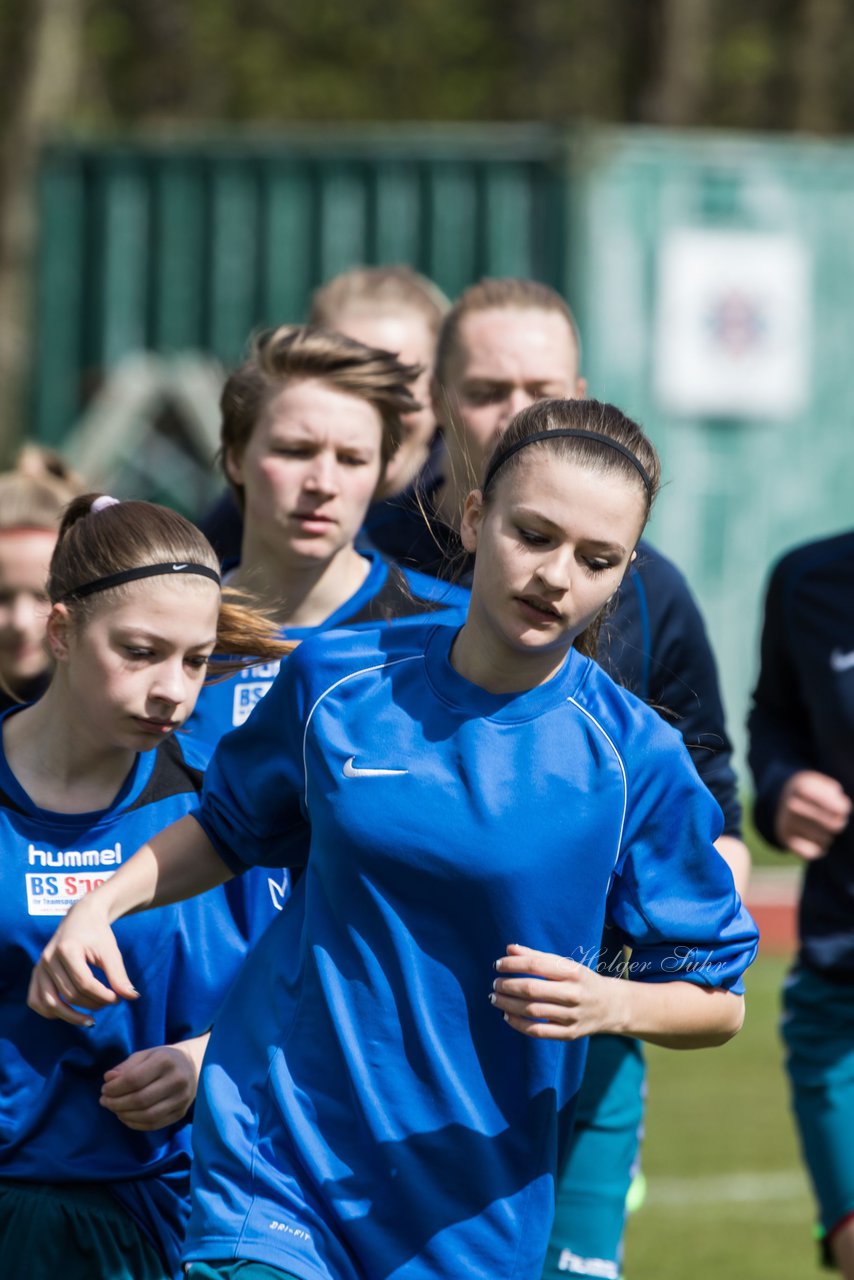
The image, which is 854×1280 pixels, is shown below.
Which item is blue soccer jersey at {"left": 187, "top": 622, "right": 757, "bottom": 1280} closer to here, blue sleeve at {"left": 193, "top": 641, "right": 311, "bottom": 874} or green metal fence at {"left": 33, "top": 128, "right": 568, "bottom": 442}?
blue sleeve at {"left": 193, "top": 641, "right": 311, "bottom": 874}

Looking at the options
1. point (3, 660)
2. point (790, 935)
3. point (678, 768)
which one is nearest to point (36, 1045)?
point (678, 768)

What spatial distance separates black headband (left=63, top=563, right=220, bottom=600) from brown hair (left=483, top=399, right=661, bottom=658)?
584mm

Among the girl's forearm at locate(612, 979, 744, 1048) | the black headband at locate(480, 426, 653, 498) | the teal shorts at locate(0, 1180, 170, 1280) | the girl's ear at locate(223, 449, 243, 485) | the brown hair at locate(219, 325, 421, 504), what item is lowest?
the teal shorts at locate(0, 1180, 170, 1280)

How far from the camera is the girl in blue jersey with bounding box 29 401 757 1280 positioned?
3.01 meters

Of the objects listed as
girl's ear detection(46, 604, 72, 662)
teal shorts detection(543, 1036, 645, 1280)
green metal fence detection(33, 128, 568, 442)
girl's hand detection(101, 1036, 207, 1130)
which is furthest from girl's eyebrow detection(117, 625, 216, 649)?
green metal fence detection(33, 128, 568, 442)

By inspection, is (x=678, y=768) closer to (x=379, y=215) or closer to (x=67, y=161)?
(x=379, y=215)

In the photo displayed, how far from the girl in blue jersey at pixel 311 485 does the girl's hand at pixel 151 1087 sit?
2.31ft

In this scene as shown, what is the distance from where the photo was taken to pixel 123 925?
3564 mm

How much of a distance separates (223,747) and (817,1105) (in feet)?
7.20

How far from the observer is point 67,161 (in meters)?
15.6

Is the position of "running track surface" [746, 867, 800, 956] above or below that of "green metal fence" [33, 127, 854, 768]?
below

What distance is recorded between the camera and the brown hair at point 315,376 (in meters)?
4.17

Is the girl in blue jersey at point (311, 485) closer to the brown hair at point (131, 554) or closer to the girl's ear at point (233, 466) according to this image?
the girl's ear at point (233, 466)

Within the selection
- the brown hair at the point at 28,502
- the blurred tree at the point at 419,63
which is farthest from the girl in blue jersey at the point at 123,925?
the blurred tree at the point at 419,63
